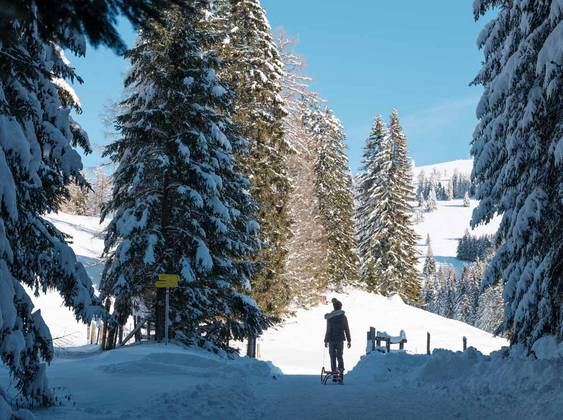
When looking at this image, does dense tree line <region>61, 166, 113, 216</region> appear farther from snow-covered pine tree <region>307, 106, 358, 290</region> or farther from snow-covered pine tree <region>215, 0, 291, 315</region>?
snow-covered pine tree <region>215, 0, 291, 315</region>

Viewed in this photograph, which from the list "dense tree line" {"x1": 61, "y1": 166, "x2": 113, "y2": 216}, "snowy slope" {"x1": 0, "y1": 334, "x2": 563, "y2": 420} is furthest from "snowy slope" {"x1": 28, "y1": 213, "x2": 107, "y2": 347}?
"snowy slope" {"x1": 0, "y1": 334, "x2": 563, "y2": 420}

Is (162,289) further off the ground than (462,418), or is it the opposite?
(162,289)

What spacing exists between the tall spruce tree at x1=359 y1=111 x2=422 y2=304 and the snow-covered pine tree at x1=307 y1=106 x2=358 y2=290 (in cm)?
270

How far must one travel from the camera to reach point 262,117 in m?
25.5

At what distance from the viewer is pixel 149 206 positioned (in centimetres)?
1608

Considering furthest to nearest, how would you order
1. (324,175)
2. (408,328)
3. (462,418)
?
(324,175) < (408,328) < (462,418)

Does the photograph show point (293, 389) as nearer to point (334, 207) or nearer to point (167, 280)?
point (167, 280)

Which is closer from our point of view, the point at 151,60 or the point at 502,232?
the point at 502,232

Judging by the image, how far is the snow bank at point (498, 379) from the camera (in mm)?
8867

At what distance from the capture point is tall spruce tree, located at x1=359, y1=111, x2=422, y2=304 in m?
49.6

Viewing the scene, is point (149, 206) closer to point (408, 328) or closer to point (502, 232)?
point (502, 232)

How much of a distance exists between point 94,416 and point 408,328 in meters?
36.0

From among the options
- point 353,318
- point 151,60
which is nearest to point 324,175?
point 353,318

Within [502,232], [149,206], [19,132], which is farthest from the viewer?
[149,206]
